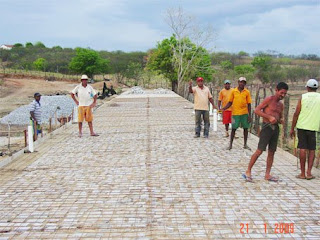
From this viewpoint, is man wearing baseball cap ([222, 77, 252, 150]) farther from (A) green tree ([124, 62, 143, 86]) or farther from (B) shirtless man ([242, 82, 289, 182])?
(A) green tree ([124, 62, 143, 86])

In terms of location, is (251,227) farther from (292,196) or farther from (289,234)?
(292,196)

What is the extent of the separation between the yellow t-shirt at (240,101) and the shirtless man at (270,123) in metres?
2.12

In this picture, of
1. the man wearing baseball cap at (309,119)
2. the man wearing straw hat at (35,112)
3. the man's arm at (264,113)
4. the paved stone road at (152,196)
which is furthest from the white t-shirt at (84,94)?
the man wearing baseball cap at (309,119)

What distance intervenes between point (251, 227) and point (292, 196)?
52.2 inches

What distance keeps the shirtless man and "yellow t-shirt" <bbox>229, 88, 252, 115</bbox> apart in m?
2.12

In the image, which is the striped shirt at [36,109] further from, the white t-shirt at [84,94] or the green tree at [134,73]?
the green tree at [134,73]

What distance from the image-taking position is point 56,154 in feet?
27.2

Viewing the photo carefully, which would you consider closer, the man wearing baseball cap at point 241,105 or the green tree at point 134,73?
the man wearing baseball cap at point 241,105

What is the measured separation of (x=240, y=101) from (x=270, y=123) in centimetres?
235

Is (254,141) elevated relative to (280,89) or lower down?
lower down

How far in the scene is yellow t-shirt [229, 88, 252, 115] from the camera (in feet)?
26.6

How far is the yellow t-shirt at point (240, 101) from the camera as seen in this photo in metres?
8.11

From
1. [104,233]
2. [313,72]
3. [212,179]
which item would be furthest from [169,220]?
[313,72]

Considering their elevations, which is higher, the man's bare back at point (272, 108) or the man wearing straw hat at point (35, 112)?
the man's bare back at point (272, 108)
